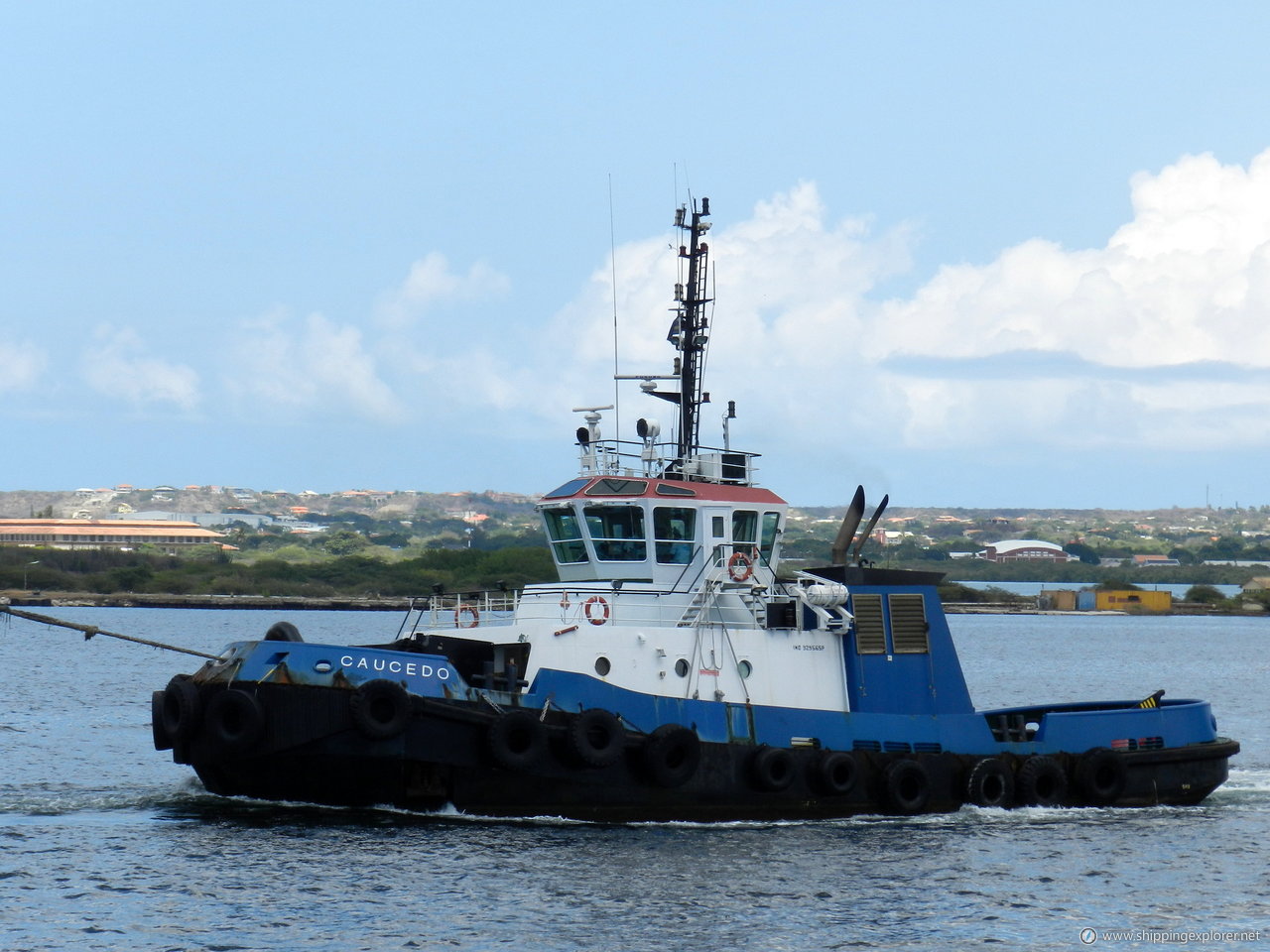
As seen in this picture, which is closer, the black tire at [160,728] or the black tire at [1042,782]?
the black tire at [160,728]

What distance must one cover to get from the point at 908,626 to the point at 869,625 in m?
0.55

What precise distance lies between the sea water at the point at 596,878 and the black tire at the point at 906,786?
0.27 m

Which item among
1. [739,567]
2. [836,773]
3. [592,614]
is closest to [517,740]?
[592,614]

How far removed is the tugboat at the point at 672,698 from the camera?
18016mm

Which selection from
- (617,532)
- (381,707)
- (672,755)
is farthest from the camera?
(617,532)

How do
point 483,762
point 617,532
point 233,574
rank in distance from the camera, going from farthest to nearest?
point 233,574 < point 617,532 < point 483,762

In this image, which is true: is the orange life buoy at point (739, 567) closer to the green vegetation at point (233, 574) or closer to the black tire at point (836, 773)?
the black tire at point (836, 773)

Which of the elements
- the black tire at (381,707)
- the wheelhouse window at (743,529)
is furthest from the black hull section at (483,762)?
the wheelhouse window at (743,529)

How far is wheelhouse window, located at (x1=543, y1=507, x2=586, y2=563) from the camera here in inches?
810

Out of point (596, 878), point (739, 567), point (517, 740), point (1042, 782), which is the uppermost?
point (739, 567)

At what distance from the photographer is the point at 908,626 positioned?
2075 centimetres

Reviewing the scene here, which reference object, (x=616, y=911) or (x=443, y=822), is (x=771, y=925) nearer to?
(x=616, y=911)

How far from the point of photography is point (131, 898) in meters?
15.9

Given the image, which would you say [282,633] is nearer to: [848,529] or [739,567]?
[739,567]
